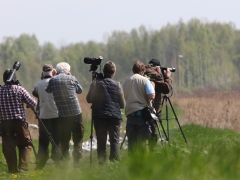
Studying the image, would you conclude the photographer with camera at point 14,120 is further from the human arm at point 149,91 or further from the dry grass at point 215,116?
the dry grass at point 215,116

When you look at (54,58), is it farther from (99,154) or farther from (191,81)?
(99,154)

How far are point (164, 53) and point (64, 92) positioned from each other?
350 feet

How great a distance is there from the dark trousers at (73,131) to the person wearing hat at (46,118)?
0.21 m

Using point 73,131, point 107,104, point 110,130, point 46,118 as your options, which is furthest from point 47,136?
point 107,104

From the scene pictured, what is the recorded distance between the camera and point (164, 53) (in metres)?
119

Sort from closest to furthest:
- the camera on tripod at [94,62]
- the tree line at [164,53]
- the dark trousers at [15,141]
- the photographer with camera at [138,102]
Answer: the dark trousers at [15,141] → the photographer with camera at [138,102] → the camera on tripod at [94,62] → the tree line at [164,53]

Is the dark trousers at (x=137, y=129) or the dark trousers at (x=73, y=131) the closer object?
the dark trousers at (x=137, y=129)

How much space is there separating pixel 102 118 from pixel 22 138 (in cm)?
137

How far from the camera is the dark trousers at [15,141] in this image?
12523mm

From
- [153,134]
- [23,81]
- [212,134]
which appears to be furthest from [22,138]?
[23,81]

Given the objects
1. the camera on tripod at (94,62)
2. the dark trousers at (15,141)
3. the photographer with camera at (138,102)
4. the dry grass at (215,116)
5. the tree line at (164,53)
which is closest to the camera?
→ the dark trousers at (15,141)

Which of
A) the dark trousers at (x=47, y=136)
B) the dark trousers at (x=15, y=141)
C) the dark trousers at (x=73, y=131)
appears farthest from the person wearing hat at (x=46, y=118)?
the dark trousers at (x=15, y=141)

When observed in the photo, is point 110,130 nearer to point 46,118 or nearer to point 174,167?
point 46,118

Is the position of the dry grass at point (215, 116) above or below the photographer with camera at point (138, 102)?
below
